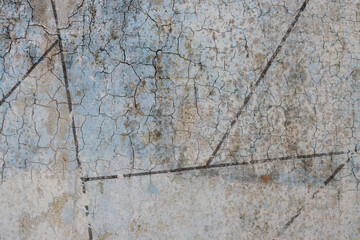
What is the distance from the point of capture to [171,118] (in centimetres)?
181

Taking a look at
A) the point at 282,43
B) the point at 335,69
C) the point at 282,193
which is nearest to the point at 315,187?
the point at 282,193

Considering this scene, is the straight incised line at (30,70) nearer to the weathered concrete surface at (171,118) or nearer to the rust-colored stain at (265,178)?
the weathered concrete surface at (171,118)

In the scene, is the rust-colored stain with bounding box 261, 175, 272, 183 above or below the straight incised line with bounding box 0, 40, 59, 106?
below

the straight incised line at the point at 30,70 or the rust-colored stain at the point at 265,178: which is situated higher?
the straight incised line at the point at 30,70

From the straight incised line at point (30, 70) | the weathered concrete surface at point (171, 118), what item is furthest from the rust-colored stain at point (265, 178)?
the straight incised line at point (30, 70)

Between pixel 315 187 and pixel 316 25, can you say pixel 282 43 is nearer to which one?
pixel 316 25

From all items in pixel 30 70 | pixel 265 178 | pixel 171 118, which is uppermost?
pixel 30 70

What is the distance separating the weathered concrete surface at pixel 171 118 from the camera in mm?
1798

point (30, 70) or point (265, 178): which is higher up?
point (30, 70)

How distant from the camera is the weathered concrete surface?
180cm

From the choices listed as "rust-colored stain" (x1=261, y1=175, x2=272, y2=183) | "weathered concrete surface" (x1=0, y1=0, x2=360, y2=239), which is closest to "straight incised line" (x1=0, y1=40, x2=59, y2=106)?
"weathered concrete surface" (x1=0, y1=0, x2=360, y2=239)

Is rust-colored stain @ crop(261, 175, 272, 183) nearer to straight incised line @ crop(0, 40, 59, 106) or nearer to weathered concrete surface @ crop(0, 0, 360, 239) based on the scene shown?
weathered concrete surface @ crop(0, 0, 360, 239)

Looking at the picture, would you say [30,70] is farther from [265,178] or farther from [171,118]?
[265,178]

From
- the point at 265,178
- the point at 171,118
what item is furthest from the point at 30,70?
the point at 265,178
